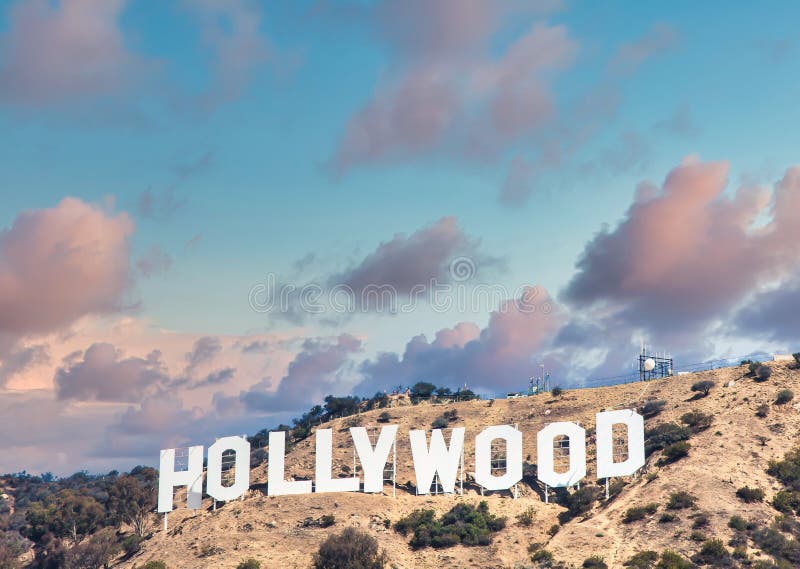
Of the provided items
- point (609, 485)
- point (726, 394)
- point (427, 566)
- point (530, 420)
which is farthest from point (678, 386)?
point (427, 566)

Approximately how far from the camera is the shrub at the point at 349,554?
8760 centimetres

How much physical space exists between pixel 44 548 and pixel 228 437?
146ft

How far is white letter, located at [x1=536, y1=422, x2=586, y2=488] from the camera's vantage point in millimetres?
102000

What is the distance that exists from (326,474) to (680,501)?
37160 millimetres

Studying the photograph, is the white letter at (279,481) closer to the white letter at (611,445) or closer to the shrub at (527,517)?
the shrub at (527,517)

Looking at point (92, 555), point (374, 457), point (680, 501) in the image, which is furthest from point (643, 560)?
point (92, 555)

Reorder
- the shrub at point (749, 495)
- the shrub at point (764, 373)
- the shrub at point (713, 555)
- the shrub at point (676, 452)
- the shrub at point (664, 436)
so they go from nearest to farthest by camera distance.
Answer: the shrub at point (713, 555)
the shrub at point (749, 495)
the shrub at point (676, 452)
the shrub at point (664, 436)
the shrub at point (764, 373)

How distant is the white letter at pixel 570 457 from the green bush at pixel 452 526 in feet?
24.2

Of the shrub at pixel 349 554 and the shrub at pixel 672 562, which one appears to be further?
the shrub at pixel 349 554

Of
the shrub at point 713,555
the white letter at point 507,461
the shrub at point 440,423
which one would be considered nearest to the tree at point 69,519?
the shrub at point 440,423

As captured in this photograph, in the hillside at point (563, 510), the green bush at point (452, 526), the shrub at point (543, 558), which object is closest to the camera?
the shrub at point (543, 558)

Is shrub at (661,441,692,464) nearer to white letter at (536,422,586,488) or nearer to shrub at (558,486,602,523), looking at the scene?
shrub at (558,486,602,523)

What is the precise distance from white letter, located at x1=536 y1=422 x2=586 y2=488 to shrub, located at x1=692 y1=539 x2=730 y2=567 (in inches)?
818

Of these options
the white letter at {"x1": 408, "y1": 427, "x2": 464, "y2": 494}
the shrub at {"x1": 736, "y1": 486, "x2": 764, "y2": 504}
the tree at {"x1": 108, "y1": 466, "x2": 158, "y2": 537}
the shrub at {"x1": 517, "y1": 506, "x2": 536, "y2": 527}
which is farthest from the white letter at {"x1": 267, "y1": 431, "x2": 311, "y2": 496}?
the shrub at {"x1": 736, "y1": 486, "x2": 764, "y2": 504}
